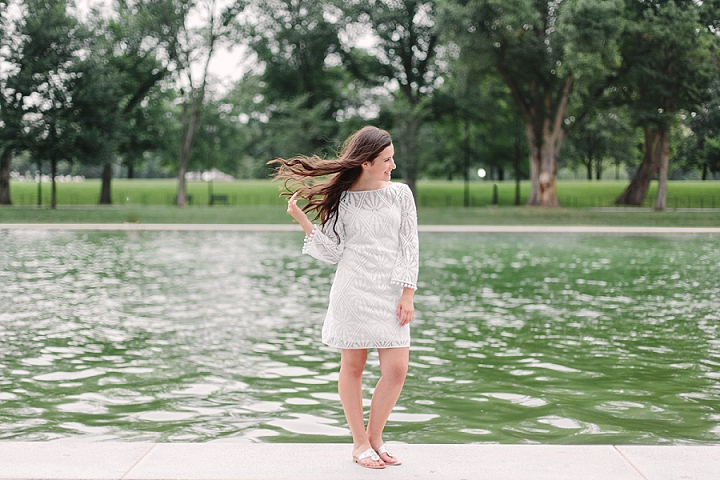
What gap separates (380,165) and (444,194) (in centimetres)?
6354

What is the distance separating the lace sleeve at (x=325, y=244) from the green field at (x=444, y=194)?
190 ft

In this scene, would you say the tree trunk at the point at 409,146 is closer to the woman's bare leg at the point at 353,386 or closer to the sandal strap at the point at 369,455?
the woman's bare leg at the point at 353,386

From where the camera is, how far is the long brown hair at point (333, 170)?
15.0 ft

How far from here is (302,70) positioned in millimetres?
58250

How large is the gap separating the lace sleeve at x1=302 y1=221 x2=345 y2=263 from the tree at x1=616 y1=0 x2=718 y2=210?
41865 mm

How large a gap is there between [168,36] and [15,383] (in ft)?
160

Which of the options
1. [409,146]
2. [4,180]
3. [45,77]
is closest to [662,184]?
[409,146]

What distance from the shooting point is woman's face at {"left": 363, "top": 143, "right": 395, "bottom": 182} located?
4598 millimetres

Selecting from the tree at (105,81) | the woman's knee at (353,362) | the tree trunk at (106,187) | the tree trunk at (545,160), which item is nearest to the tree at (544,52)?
the tree trunk at (545,160)

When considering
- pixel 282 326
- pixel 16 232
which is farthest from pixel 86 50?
pixel 282 326

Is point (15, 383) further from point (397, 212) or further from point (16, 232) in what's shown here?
point (16, 232)

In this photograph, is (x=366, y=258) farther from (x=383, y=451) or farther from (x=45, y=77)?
(x=45, y=77)

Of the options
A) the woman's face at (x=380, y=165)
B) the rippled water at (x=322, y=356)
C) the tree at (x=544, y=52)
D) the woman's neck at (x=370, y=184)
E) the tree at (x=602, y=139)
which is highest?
the tree at (x=544, y=52)

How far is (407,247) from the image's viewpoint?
4.57 m
